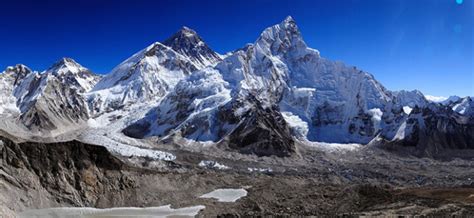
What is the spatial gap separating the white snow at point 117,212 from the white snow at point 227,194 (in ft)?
25.4

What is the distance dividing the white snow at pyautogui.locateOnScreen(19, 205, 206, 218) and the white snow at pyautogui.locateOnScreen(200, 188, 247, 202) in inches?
305

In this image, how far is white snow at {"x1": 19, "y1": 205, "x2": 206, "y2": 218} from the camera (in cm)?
7700

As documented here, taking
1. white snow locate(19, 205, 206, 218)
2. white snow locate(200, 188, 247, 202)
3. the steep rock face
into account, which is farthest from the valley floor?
white snow locate(19, 205, 206, 218)

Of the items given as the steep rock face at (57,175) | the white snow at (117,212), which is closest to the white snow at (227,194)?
the white snow at (117,212)

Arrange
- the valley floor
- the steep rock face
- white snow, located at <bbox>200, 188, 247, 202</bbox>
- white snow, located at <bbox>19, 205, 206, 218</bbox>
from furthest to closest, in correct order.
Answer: white snow, located at <bbox>200, 188, 247, 202</bbox>
the valley floor
the steep rock face
white snow, located at <bbox>19, 205, 206, 218</bbox>

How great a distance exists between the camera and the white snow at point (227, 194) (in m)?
94.8

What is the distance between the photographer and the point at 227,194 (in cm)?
9806

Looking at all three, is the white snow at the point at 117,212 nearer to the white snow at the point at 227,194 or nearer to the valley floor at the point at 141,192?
the valley floor at the point at 141,192

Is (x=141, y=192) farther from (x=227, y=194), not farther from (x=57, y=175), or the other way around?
(x=227, y=194)

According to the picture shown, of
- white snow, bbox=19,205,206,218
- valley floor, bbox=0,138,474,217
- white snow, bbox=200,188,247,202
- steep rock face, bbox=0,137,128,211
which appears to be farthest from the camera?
white snow, bbox=200,188,247,202

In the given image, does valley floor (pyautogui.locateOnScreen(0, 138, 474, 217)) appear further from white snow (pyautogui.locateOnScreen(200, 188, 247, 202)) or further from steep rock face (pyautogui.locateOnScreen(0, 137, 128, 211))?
white snow (pyautogui.locateOnScreen(200, 188, 247, 202))

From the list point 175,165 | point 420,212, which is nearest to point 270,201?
point 420,212

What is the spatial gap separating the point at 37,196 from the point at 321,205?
1857 inches

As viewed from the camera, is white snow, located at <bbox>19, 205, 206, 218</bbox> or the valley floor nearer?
white snow, located at <bbox>19, 205, 206, 218</bbox>
